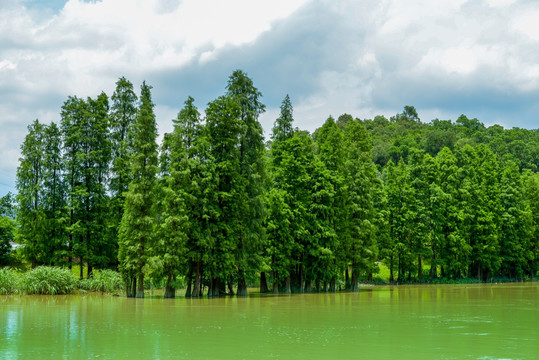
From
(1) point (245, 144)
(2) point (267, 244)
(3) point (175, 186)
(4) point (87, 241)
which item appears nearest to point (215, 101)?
(1) point (245, 144)

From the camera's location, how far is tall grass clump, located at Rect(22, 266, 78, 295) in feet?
137

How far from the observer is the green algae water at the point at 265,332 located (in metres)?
16.3

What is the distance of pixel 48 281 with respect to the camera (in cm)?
4222

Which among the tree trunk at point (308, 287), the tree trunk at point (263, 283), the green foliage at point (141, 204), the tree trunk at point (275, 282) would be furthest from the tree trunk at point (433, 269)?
the green foliage at point (141, 204)

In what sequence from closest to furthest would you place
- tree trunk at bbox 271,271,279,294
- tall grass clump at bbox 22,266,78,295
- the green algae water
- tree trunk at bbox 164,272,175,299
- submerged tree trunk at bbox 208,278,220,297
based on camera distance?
the green algae water, tree trunk at bbox 164,272,175,299, tall grass clump at bbox 22,266,78,295, submerged tree trunk at bbox 208,278,220,297, tree trunk at bbox 271,271,279,294

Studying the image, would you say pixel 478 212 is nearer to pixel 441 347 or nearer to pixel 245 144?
pixel 245 144

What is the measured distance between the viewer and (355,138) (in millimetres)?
72125

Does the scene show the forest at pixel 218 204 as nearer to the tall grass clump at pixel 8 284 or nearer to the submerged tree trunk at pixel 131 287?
the submerged tree trunk at pixel 131 287

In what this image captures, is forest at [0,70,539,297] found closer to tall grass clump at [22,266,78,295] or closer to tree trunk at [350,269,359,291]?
tree trunk at [350,269,359,291]

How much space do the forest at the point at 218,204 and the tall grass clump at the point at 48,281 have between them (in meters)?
4.32

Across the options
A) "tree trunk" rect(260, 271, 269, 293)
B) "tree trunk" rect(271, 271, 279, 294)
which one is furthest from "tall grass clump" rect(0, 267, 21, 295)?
"tree trunk" rect(271, 271, 279, 294)

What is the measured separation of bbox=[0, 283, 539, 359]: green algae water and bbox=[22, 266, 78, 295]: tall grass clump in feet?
27.7

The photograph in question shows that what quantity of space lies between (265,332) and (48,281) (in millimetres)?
27087

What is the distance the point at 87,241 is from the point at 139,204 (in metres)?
13.1
